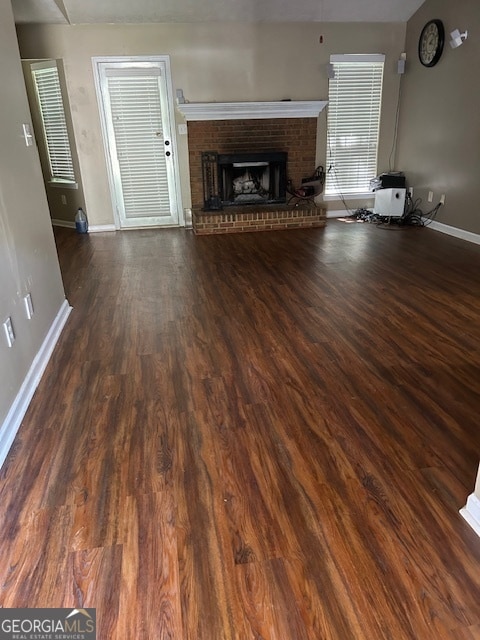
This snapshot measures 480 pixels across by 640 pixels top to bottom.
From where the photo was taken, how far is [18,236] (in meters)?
2.41

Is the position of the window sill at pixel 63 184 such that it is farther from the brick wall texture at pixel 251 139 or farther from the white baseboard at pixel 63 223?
the brick wall texture at pixel 251 139

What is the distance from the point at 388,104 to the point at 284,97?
147 cm

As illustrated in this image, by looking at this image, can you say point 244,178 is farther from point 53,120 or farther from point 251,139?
point 53,120

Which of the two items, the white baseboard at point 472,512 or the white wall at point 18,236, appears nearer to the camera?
the white baseboard at point 472,512

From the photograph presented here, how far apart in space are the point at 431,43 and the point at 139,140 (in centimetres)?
376

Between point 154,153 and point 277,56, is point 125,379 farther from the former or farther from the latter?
point 277,56

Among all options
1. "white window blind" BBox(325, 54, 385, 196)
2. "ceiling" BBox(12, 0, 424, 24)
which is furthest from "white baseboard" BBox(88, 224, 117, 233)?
"white window blind" BBox(325, 54, 385, 196)

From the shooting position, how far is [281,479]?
67.4 inches

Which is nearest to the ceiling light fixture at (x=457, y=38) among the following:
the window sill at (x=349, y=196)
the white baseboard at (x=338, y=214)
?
the window sill at (x=349, y=196)

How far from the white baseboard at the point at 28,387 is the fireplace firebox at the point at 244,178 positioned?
11.2 ft

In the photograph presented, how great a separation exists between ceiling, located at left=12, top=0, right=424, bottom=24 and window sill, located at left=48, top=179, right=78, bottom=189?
6.01 feet

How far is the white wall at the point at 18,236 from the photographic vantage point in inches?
84.0

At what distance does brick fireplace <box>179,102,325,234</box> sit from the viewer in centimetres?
575

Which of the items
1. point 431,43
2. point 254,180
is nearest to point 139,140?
point 254,180
